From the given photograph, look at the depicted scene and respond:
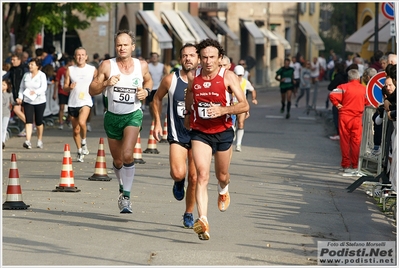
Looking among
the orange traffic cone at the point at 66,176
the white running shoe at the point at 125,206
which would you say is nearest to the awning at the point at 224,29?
the orange traffic cone at the point at 66,176

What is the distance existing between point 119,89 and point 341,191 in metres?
4.01

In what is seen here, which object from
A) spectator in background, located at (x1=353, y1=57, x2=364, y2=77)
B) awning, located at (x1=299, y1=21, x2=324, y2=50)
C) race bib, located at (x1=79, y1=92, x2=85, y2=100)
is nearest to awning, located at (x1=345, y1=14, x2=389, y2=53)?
spectator in background, located at (x1=353, y1=57, x2=364, y2=77)

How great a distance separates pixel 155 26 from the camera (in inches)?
1949

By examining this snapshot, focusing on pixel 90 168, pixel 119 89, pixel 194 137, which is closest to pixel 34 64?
pixel 90 168

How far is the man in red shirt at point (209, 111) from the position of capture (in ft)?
30.2

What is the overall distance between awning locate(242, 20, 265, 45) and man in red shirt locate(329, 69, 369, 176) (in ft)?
154

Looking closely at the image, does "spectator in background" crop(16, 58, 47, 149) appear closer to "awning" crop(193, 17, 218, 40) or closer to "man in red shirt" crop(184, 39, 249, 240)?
"man in red shirt" crop(184, 39, 249, 240)

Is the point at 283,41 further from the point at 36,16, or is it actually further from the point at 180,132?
the point at 180,132

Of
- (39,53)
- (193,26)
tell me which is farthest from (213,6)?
(39,53)

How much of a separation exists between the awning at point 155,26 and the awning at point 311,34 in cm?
2446

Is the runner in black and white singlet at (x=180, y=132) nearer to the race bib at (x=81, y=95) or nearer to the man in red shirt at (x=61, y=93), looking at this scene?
the race bib at (x=81, y=95)

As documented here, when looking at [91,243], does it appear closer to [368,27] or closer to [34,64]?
[34,64]

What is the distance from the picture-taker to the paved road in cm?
835

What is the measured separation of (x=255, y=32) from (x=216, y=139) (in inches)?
2173
